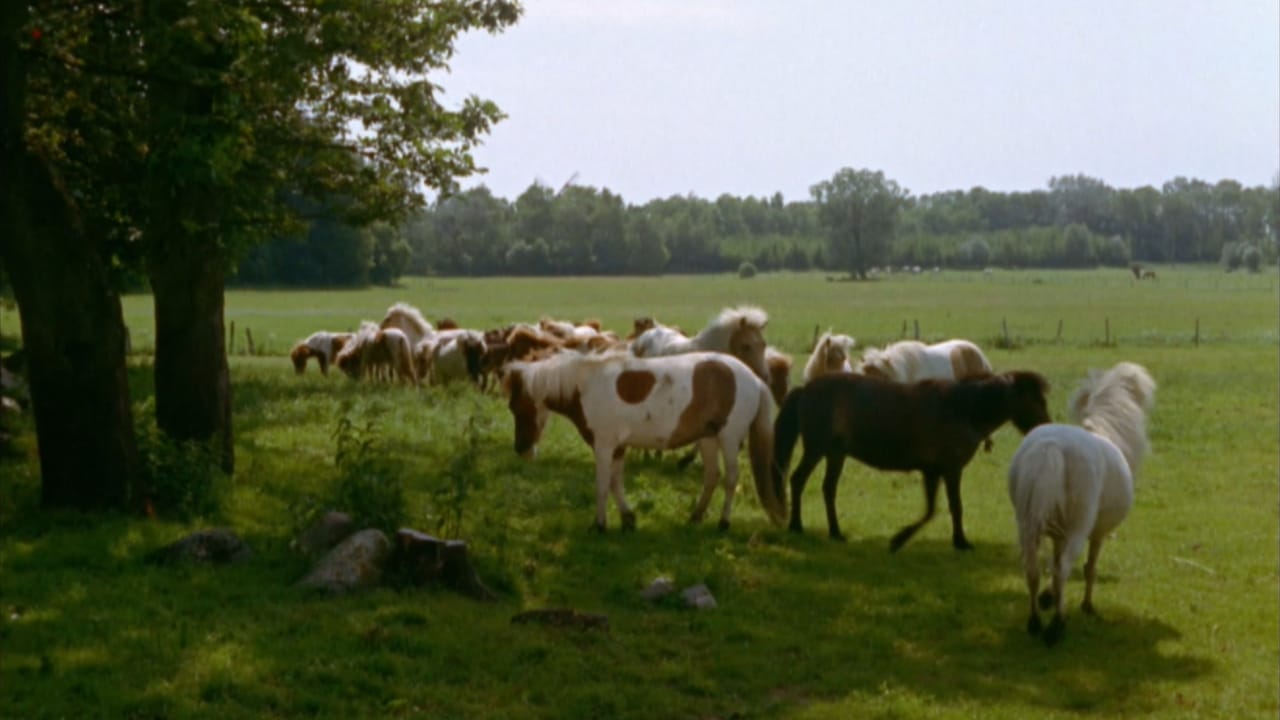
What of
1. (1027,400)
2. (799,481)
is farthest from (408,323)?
(1027,400)

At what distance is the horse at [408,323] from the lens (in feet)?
103

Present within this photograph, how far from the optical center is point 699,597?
999cm

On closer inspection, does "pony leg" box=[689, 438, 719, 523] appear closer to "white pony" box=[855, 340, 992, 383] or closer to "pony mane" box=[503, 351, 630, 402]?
"pony mane" box=[503, 351, 630, 402]

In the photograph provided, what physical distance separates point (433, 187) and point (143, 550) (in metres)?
6.87

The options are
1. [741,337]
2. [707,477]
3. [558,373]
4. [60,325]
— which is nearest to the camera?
[60,325]

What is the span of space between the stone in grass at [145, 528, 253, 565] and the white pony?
9.40 meters

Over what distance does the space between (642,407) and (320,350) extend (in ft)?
71.7

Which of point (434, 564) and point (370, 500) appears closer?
point (434, 564)

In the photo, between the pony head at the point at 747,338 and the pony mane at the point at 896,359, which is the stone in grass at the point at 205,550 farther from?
the pony mane at the point at 896,359

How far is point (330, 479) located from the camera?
1343 centimetres

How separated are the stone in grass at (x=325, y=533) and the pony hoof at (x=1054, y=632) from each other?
5201mm


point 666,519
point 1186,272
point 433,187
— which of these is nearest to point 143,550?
point 666,519

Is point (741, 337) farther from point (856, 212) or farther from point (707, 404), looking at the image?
point (856, 212)

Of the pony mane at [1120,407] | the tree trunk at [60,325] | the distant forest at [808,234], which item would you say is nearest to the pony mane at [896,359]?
the pony mane at [1120,407]
